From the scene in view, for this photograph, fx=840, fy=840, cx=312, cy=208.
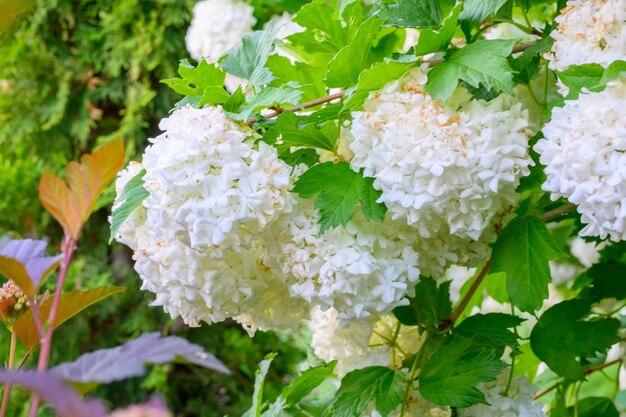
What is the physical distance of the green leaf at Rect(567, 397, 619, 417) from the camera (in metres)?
1.31

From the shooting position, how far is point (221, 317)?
0.97 meters

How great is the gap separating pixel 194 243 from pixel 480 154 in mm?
305

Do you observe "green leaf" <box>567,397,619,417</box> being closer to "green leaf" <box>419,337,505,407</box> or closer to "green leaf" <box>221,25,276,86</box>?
"green leaf" <box>419,337,505,407</box>

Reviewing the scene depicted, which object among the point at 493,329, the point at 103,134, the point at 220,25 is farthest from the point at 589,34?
the point at 103,134

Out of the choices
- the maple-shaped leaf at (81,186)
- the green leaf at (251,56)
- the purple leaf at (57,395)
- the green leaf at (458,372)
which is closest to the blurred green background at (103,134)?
the green leaf at (251,56)

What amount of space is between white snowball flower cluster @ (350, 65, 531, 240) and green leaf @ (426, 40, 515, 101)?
0.02 m

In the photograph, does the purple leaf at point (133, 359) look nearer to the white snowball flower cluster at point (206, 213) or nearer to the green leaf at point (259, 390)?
the white snowball flower cluster at point (206, 213)

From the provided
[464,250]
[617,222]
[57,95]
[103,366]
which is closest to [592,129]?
[617,222]

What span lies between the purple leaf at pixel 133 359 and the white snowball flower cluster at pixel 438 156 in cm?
43

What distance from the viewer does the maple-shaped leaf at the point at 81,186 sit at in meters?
0.52

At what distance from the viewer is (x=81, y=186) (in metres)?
0.53

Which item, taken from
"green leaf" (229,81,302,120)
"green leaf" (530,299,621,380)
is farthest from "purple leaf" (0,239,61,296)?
"green leaf" (530,299,621,380)

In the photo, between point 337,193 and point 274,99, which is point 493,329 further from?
point 274,99

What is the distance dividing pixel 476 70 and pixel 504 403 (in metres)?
0.43
